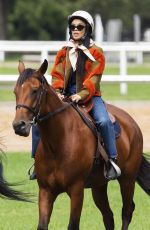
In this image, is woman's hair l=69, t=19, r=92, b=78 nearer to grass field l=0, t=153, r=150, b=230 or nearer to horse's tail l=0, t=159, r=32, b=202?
horse's tail l=0, t=159, r=32, b=202

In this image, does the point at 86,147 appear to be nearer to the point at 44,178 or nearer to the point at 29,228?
the point at 44,178

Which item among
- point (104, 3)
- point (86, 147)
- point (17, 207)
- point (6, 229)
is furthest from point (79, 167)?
point (104, 3)

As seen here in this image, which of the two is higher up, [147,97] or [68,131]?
[68,131]

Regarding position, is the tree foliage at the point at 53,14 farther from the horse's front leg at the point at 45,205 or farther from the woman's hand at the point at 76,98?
the horse's front leg at the point at 45,205

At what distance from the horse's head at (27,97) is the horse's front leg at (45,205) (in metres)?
0.78

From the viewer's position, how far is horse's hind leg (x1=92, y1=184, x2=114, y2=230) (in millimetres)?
9445

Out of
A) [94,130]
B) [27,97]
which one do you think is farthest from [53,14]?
[27,97]

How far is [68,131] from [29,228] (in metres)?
1.67

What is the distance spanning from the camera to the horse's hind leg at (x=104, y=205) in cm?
945

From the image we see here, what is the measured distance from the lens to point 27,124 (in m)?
7.60

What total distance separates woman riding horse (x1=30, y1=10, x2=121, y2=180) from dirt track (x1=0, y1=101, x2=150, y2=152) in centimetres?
529

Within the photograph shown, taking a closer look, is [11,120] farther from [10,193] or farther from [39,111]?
[39,111]

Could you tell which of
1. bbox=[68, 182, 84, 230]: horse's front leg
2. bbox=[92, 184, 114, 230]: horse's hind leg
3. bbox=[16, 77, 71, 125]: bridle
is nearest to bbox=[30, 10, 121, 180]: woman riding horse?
bbox=[16, 77, 71, 125]: bridle

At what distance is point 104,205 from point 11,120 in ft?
24.8
